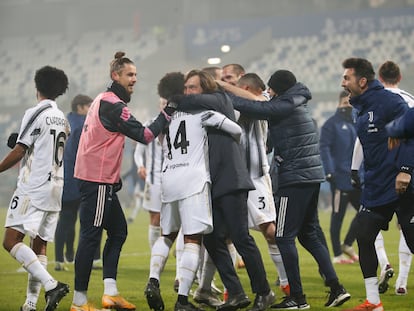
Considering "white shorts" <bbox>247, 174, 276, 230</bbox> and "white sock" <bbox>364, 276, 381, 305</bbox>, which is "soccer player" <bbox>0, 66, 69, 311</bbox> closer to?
"white shorts" <bbox>247, 174, 276, 230</bbox>

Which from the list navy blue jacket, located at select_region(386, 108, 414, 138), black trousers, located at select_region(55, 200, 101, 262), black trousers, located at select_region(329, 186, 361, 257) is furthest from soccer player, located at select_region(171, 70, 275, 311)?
black trousers, located at select_region(329, 186, 361, 257)

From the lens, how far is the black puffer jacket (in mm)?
6625

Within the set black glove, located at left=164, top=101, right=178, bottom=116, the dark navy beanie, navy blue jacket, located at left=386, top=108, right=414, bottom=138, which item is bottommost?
navy blue jacket, located at left=386, top=108, right=414, bottom=138

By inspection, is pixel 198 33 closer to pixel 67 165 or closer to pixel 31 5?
pixel 31 5

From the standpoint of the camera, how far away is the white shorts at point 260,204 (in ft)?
24.3

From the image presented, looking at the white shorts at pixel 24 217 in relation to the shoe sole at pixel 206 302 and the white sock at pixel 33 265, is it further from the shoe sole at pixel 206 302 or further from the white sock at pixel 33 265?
the shoe sole at pixel 206 302

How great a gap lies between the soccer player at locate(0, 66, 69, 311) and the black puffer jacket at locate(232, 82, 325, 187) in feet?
4.48

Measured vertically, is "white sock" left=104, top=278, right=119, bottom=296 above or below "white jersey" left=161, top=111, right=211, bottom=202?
below

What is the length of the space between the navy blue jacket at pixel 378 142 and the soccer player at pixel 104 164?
1393 mm

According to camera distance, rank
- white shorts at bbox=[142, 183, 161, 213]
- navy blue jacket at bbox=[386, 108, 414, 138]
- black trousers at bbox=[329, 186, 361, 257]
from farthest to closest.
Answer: black trousers at bbox=[329, 186, 361, 257], white shorts at bbox=[142, 183, 161, 213], navy blue jacket at bbox=[386, 108, 414, 138]

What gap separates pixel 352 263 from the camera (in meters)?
10.4

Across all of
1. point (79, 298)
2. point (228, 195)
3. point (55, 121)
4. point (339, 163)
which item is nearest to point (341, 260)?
point (339, 163)

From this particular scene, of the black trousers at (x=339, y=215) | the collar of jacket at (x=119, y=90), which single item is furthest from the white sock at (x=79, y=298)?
the black trousers at (x=339, y=215)

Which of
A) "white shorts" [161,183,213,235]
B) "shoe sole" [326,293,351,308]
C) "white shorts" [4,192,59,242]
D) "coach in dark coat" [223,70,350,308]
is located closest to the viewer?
"white shorts" [161,183,213,235]
